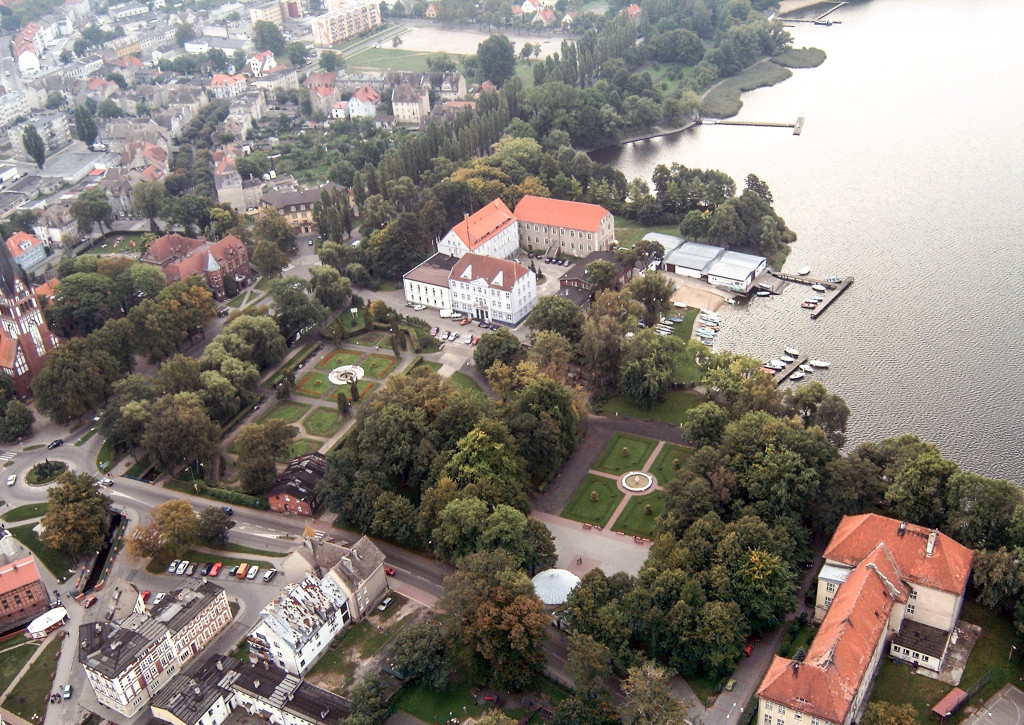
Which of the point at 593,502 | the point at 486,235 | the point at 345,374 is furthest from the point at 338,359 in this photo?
the point at 593,502

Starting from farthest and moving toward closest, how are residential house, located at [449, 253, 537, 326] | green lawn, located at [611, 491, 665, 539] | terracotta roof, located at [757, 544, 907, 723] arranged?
residential house, located at [449, 253, 537, 326], green lawn, located at [611, 491, 665, 539], terracotta roof, located at [757, 544, 907, 723]

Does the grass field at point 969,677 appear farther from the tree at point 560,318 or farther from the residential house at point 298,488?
the tree at point 560,318

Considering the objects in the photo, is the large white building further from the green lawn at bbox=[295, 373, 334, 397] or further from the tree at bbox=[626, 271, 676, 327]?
the tree at bbox=[626, 271, 676, 327]

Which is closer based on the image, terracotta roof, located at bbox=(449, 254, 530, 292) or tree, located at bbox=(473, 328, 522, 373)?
tree, located at bbox=(473, 328, 522, 373)

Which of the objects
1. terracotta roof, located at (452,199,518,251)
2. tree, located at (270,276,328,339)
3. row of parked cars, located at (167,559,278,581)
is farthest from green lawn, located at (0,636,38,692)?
terracotta roof, located at (452,199,518,251)

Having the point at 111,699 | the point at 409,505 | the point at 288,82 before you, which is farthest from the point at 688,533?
the point at 288,82

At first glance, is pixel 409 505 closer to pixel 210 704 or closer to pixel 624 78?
pixel 210 704
